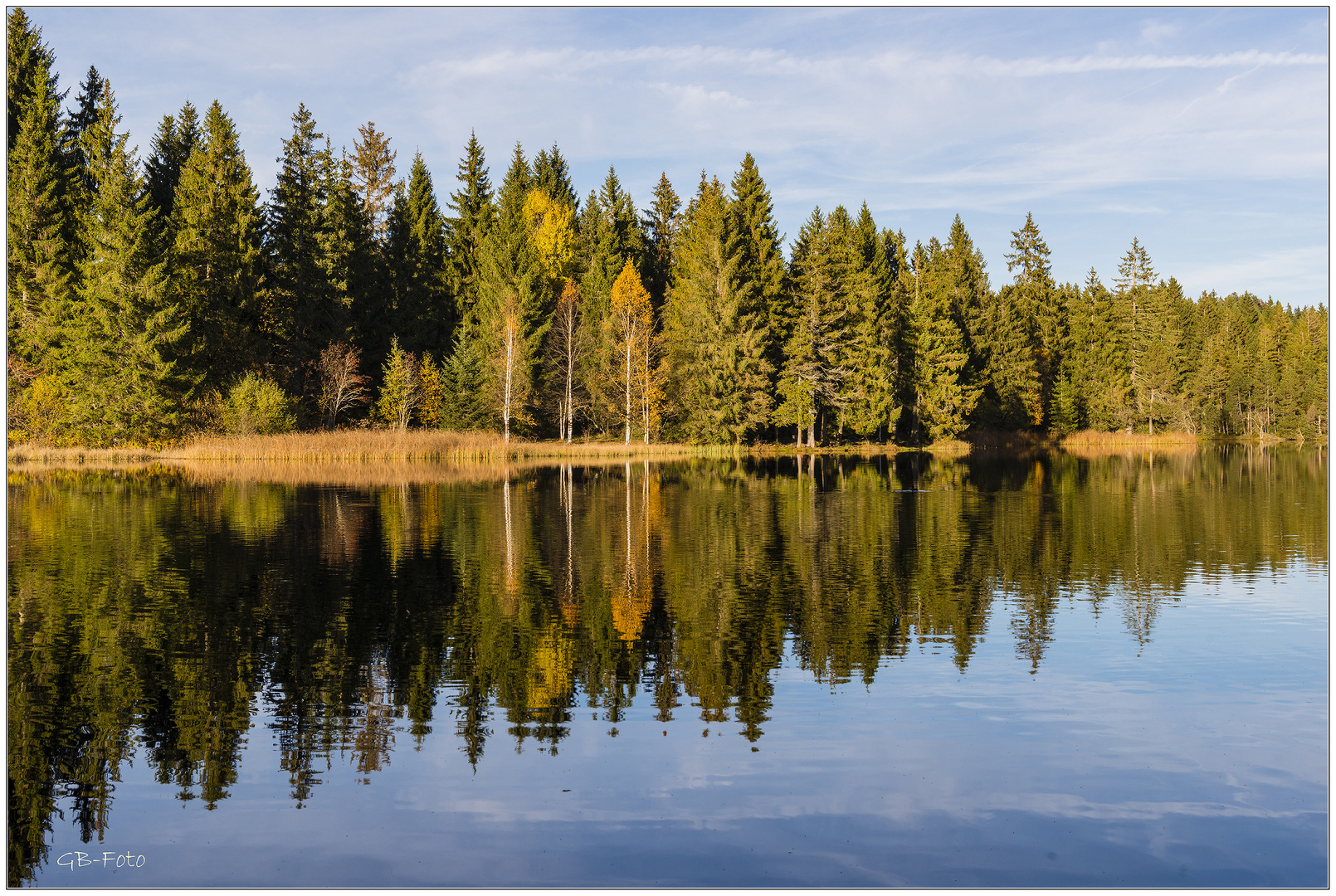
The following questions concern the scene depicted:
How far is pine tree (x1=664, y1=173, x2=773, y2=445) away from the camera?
69.2 m

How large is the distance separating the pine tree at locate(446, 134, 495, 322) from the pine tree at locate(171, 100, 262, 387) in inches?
777

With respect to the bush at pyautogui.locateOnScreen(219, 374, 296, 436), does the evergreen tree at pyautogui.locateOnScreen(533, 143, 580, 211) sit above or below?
above

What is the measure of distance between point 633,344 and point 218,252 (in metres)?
26.5

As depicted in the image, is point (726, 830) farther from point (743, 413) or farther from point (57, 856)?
point (743, 413)

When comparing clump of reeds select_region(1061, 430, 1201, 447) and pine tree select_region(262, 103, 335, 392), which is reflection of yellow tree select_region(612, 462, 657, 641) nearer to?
pine tree select_region(262, 103, 335, 392)

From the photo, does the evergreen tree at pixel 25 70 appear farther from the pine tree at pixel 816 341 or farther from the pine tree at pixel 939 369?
the pine tree at pixel 939 369

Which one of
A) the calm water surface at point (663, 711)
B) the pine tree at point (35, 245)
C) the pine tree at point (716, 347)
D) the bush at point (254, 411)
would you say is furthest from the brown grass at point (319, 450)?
the calm water surface at point (663, 711)

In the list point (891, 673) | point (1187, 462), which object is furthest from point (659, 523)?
point (1187, 462)

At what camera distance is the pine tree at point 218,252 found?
5938 centimetres

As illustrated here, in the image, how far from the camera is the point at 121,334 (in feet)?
175

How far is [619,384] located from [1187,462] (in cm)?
3674

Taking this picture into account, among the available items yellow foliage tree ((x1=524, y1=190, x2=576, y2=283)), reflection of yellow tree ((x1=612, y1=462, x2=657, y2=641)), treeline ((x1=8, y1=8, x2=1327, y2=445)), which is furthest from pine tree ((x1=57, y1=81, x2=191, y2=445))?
reflection of yellow tree ((x1=612, y1=462, x2=657, y2=641))

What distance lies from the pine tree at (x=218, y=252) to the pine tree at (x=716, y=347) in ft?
91.0

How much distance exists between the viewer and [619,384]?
69062 mm
